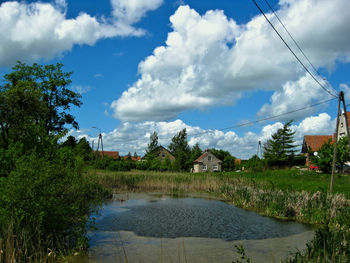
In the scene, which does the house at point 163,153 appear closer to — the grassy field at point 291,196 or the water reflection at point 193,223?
the grassy field at point 291,196

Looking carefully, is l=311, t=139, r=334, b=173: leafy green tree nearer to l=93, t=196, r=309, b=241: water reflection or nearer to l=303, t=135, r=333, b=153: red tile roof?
l=93, t=196, r=309, b=241: water reflection

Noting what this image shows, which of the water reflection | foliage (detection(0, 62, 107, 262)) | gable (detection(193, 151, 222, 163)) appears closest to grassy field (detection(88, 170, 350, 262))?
the water reflection

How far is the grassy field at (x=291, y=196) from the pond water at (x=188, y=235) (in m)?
0.85

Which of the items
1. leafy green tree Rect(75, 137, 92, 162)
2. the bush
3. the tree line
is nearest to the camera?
the bush

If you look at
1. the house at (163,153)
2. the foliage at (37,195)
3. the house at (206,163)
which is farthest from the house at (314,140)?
the foliage at (37,195)

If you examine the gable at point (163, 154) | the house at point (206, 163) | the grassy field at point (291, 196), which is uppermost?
the gable at point (163, 154)

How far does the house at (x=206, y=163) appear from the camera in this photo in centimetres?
5762

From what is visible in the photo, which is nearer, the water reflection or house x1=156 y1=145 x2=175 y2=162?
the water reflection

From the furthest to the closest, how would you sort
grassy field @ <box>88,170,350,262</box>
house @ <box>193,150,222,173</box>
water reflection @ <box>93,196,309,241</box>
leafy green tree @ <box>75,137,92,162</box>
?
1. house @ <box>193,150,222,173</box>
2. leafy green tree @ <box>75,137,92,162</box>
3. water reflection @ <box>93,196,309,241</box>
4. grassy field @ <box>88,170,350,262</box>

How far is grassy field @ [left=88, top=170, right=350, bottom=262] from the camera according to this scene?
643 centimetres

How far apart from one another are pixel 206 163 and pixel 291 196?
44.0m

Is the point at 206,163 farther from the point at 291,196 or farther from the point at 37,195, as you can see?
the point at 37,195

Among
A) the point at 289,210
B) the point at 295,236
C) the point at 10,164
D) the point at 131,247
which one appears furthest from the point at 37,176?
the point at 289,210

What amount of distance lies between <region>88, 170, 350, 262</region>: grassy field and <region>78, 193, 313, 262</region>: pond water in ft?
2.80
